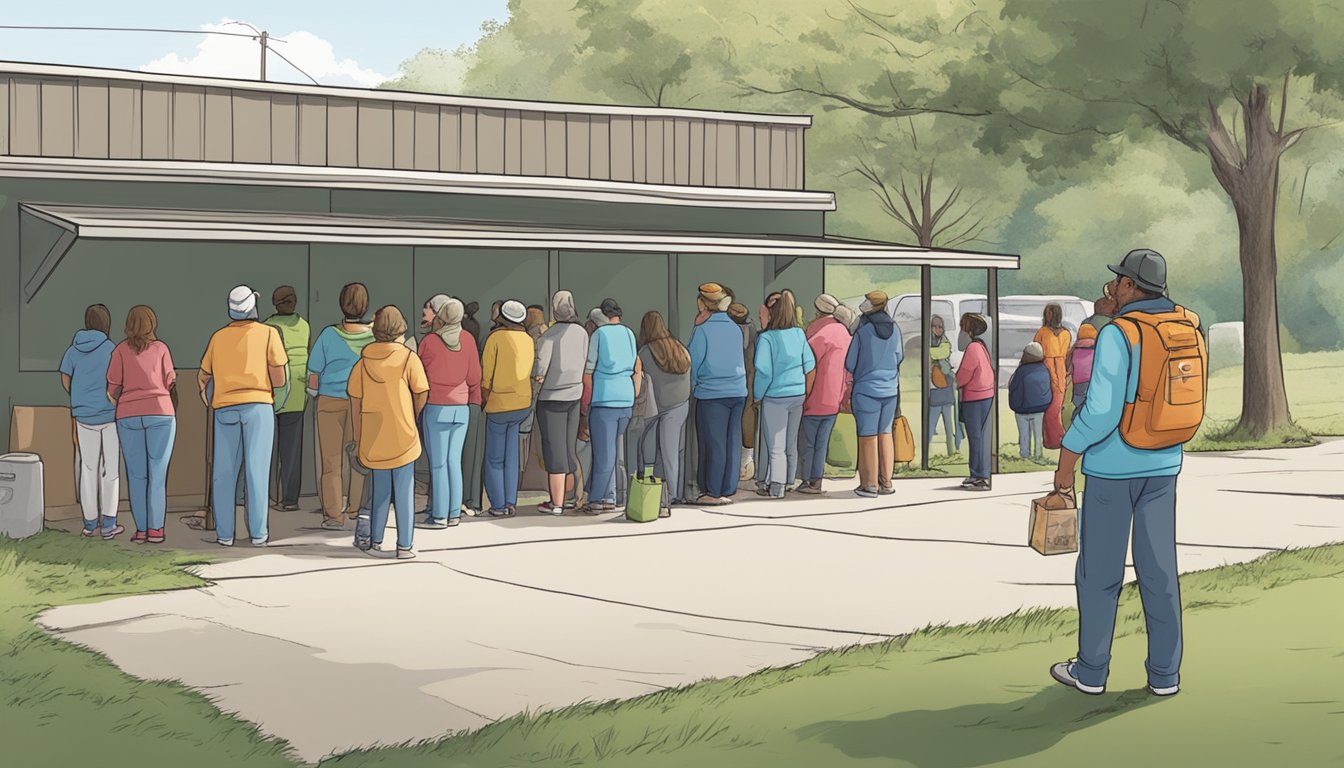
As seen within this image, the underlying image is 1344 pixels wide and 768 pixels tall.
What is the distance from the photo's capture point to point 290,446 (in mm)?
14234

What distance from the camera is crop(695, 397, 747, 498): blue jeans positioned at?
1465 centimetres

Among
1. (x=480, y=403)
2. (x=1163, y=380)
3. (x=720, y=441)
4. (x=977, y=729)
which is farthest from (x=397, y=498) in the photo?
(x=1163, y=380)

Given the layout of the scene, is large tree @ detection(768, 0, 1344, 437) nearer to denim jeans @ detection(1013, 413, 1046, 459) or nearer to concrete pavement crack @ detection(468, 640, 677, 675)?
denim jeans @ detection(1013, 413, 1046, 459)

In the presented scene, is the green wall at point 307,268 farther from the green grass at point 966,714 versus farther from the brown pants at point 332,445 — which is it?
the green grass at point 966,714

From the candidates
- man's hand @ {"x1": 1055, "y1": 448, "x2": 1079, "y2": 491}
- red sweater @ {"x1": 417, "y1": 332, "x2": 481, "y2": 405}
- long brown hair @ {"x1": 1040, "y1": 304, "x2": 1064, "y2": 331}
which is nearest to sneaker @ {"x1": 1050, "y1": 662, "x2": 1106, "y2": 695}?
man's hand @ {"x1": 1055, "y1": 448, "x2": 1079, "y2": 491}

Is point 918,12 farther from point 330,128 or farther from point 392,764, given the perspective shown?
point 392,764

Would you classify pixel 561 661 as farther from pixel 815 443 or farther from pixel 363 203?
pixel 363 203

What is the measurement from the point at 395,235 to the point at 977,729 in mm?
7720

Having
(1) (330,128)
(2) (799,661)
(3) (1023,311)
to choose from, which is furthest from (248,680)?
(3) (1023,311)

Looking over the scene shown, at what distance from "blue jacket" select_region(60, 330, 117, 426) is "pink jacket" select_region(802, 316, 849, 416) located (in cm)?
596

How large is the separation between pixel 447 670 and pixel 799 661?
67.6 inches

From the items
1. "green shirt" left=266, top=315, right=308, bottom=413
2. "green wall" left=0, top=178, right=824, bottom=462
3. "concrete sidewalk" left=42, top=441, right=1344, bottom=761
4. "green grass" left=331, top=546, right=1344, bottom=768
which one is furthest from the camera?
"green wall" left=0, top=178, right=824, bottom=462

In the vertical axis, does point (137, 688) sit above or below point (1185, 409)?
below

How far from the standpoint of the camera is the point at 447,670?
822 centimetres
